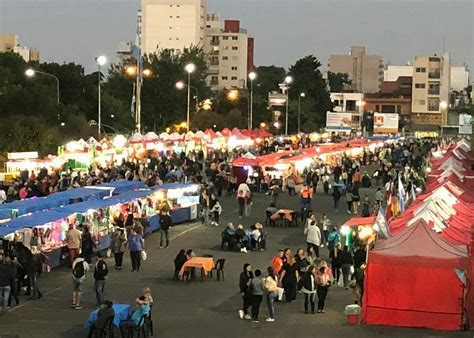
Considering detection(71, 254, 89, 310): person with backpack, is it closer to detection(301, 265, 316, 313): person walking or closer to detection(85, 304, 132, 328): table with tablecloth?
detection(85, 304, 132, 328): table with tablecloth

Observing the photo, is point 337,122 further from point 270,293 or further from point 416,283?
point 270,293

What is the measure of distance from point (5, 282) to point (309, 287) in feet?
19.4

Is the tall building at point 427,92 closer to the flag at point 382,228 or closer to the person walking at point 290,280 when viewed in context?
the flag at point 382,228

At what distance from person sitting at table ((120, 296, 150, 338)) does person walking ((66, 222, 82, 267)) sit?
295 inches

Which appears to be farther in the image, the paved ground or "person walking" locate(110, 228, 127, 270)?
"person walking" locate(110, 228, 127, 270)

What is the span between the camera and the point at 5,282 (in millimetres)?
17781

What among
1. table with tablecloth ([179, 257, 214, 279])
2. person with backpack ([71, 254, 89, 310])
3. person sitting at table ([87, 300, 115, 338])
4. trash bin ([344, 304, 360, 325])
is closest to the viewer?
person sitting at table ([87, 300, 115, 338])

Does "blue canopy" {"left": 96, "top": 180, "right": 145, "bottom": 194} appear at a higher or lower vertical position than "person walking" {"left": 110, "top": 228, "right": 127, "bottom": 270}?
higher

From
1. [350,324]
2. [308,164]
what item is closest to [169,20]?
[308,164]

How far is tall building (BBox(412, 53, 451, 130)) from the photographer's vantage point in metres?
162

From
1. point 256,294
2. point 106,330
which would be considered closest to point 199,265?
point 256,294

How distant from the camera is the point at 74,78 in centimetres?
8800

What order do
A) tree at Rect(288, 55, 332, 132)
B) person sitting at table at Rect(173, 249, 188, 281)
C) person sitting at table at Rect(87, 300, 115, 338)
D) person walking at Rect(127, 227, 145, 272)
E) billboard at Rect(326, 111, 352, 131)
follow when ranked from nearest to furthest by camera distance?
person sitting at table at Rect(87, 300, 115, 338) < person sitting at table at Rect(173, 249, 188, 281) < person walking at Rect(127, 227, 145, 272) < billboard at Rect(326, 111, 352, 131) < tree at Rect(288, 55, 332, 132)

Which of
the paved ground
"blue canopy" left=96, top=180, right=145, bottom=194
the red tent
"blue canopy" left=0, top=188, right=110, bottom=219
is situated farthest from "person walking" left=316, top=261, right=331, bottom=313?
"blue canopy" left=96, top=180, right=145, bottom=194
